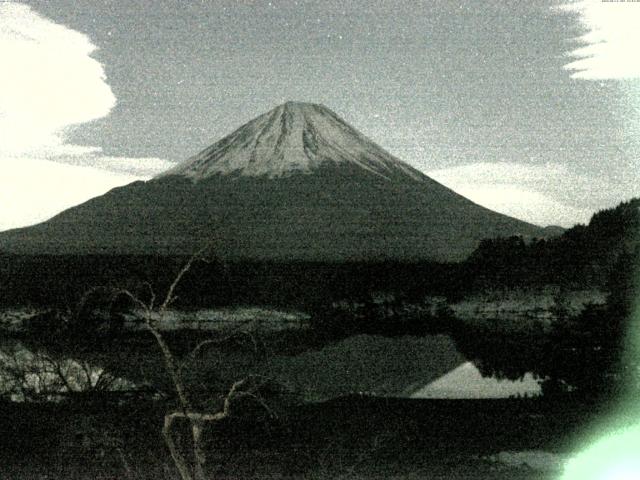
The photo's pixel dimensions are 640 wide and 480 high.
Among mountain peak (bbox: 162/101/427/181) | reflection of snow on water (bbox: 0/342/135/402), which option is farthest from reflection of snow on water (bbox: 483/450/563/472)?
mountain peak (bbox: 162/101/427/181)

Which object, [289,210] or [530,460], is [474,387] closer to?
[530,460]

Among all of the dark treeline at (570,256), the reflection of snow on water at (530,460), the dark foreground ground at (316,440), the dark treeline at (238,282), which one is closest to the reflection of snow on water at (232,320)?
the dark treeline at (238,282)

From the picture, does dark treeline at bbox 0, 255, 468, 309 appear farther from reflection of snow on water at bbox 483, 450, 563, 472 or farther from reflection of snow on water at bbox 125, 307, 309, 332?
reflection of snow on water at bbox 483, 450, 563, 472

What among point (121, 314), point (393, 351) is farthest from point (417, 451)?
point (121, 314)

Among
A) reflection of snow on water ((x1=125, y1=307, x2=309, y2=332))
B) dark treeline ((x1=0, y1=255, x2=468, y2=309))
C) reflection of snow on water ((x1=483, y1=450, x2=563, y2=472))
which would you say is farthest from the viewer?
reflection of snow on water ((x1=125, y1=307, x2=309, y2=332))

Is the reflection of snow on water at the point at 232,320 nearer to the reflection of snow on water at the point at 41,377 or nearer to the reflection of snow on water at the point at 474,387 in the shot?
the reflection of snow on water at the point at 41,377

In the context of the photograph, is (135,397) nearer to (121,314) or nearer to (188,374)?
(188,374)

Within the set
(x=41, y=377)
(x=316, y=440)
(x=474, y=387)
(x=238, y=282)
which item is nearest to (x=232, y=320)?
(x=238, y=282)

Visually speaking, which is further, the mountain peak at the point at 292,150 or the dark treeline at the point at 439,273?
the mountain peak at the point at 292,150
